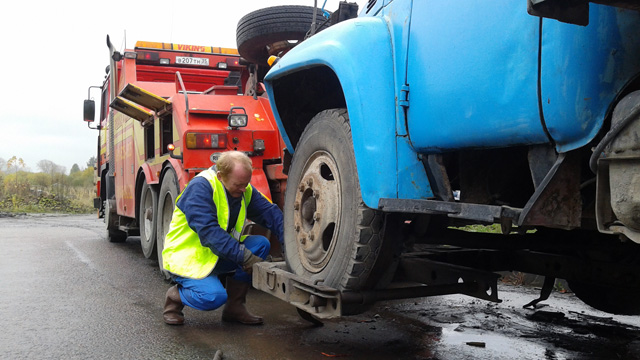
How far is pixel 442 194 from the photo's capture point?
229 centimetres

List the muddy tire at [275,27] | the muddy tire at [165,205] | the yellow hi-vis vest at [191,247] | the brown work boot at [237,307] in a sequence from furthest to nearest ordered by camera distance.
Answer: the muddy tire at [165,205] < the muddy tire at [275,27] < the brown work boot at [237,307] < the yellow hi-vis vest at [191,247]

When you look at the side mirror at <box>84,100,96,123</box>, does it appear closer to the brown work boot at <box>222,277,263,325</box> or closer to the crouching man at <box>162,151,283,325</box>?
the crouching man at <box>162,151,283,325</box>

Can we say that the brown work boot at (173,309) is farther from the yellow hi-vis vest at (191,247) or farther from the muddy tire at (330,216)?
the muddy tire at (330,216)

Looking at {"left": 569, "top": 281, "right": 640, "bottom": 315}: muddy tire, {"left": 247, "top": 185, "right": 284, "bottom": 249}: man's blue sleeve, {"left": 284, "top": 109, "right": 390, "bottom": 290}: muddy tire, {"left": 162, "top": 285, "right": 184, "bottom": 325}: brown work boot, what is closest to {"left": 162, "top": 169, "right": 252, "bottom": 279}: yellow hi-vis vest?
{"left": 162, "top": 285, "right": 184, "bottom": 325}: brown work boot

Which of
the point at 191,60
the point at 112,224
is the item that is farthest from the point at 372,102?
the point at 112,224

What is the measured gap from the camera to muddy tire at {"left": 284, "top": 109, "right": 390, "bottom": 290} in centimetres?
249

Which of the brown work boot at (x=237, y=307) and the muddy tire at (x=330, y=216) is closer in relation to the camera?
the muddy tire at (x=330, y=216)

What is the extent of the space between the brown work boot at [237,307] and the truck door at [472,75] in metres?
2.02

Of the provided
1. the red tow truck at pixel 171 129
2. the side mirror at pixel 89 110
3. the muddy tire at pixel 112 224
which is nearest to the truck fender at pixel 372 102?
the red tow truck at pixel 171 129

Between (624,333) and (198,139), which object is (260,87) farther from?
(624,333)

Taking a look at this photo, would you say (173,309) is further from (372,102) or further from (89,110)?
(89,110)

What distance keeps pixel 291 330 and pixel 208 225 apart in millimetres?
852

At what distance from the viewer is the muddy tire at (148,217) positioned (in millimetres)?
5893

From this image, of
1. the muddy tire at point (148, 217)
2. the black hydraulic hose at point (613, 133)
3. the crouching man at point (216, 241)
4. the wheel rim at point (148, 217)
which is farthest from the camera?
the wheel rim at point (148, 217)
